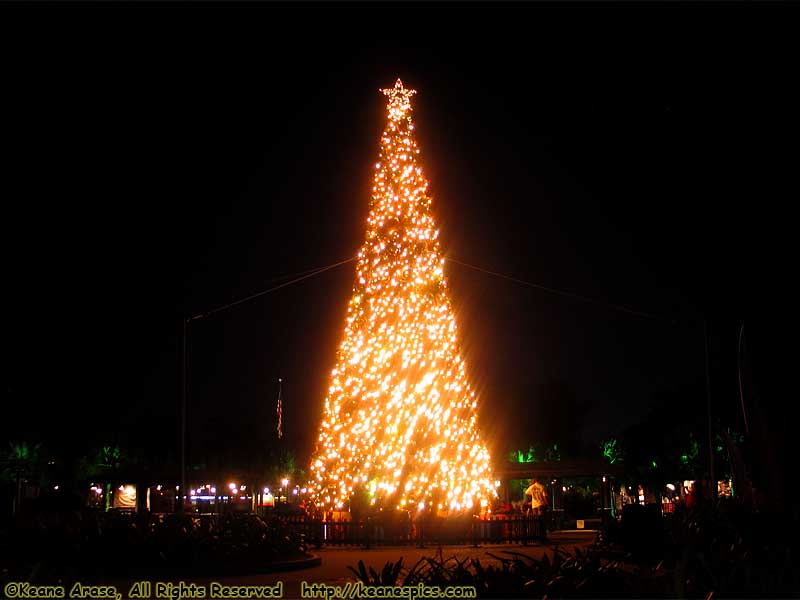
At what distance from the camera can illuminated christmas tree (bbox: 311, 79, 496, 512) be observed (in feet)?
83.9

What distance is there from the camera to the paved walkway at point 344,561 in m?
16.4

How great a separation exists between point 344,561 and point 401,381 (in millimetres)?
5396

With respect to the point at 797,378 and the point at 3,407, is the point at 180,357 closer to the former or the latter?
the point at 797,378

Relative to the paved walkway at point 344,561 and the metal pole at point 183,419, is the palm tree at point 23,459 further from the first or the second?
the metal pole at point 183,419

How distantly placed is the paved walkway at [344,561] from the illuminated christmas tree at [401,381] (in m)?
1.62

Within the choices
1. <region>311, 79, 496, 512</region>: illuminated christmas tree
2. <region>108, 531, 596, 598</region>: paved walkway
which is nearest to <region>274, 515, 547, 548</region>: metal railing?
<region>108, 531, 596, 598</region>: paved walkway

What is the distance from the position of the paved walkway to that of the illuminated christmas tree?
1620mm

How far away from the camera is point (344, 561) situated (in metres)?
21.8

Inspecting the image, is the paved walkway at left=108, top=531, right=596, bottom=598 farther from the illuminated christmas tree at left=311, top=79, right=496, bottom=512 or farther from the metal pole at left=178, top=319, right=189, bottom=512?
the metal pole at left=178, top=319, right=189, bottom=512

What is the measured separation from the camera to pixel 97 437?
58.9 metres

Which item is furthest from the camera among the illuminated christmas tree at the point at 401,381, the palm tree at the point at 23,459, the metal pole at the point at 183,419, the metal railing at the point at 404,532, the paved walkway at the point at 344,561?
the palm tree at the point at 23,459

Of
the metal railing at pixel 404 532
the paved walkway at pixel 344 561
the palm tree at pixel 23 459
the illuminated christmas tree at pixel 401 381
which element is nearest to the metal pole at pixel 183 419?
the paved walkway at pixel 344 561

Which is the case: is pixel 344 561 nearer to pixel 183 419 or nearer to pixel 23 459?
pixel 183 419

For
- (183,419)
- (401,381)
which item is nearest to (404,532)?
(401,381)
